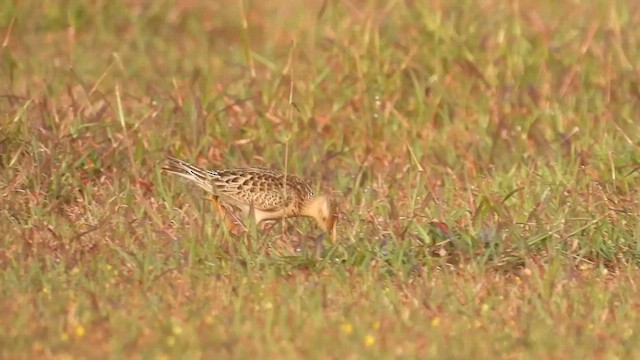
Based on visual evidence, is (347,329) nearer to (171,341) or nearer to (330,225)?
(171,341)

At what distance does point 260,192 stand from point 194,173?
Result: 37 cm

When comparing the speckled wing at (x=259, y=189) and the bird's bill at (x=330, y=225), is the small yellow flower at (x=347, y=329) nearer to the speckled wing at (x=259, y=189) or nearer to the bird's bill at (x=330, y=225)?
the bird's bill at (x=330, y=225)

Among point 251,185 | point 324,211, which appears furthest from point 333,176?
point 324,211

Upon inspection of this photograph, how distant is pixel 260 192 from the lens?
25.2ft

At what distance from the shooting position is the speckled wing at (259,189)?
764cm

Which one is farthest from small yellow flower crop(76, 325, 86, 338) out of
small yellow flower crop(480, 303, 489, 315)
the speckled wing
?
the speckled wing

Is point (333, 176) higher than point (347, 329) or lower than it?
lower

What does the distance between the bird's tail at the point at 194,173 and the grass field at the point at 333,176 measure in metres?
0.14

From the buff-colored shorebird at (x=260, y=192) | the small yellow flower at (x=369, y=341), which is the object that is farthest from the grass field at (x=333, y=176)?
the buff-colored shorebird at (x=260, y=192)

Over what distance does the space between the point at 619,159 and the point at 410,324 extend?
279 cm

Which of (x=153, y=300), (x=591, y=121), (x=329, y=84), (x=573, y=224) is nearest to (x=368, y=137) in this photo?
(x=329, y=84)

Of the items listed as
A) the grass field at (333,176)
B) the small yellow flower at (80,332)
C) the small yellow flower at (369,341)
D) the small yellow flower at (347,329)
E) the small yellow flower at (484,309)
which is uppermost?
the small yellow flower at (369,341)

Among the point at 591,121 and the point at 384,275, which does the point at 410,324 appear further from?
the point at 591,121

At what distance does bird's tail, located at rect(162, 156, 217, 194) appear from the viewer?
7781 millimetres
